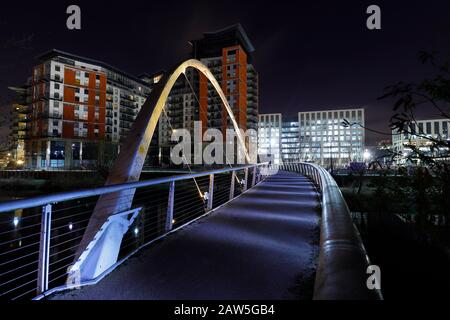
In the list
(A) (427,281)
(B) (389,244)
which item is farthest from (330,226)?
(B) (389,244)

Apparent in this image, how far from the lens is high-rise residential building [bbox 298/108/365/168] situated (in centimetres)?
11956

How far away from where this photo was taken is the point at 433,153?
2.17 metres

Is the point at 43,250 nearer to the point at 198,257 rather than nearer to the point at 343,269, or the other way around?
the point at 198,257

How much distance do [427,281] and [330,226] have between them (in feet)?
32.0

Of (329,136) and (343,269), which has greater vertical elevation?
(329,136)

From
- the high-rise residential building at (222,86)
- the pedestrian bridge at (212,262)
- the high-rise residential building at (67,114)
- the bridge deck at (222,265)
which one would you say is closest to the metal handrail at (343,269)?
the pedestrian bridge at (212,262)

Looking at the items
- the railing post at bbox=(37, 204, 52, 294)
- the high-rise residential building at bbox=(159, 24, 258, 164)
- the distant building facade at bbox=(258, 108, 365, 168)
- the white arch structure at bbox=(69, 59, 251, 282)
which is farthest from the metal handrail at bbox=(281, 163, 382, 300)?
the distant building facade at bbox=(258, 108, 365, 168)

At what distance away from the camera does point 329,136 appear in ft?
424

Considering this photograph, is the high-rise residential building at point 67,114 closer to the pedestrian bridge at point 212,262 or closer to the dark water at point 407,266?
the dark water at point 407,266

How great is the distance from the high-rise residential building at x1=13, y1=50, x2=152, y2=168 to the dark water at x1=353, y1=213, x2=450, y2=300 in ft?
158

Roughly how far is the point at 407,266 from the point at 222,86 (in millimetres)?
58161

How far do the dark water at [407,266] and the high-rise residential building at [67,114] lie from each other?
48133 millimetres

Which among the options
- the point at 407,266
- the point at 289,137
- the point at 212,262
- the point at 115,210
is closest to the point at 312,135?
the point at 289,137
